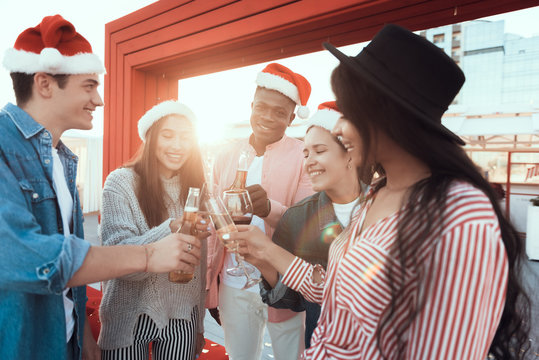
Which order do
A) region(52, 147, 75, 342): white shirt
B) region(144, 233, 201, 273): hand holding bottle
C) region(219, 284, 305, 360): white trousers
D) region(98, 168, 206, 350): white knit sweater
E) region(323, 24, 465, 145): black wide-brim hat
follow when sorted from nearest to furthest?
region(323, 24, 465, 145): black wide-brim hat, region(144, 233, 201, 273): hand holding bottle, region(52, 147, 75, 342): white shirt, region(98, 168, 206, 350): white knit sweater, region(219, 284, 305, 360): white trousers

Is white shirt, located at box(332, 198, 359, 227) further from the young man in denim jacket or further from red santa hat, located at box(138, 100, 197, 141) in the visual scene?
red santa hat, located at box(138, 100, 197, 141)

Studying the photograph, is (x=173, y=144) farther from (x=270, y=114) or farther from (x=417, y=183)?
(x=417, y=183)

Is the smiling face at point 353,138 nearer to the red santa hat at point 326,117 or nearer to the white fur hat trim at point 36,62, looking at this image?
the red santa hat at point 326,117

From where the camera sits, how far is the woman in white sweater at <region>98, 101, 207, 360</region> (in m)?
1.42

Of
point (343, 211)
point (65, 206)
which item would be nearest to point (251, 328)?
point (343, 211)

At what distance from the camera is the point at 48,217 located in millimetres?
1097

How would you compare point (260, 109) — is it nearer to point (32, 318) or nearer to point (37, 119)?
point (37, 119)

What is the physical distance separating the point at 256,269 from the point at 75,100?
134 cm

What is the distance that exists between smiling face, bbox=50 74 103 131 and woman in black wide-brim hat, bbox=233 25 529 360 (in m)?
1.01

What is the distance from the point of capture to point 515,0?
1543mm

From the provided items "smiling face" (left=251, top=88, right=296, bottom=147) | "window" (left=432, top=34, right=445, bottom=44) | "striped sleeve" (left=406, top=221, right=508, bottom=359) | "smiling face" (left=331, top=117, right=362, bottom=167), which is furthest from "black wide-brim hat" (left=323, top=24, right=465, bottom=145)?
"window" (left=432, top=34, right=445, bottom=44)

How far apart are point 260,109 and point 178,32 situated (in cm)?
116

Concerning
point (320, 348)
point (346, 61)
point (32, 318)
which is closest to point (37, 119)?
point (32, 318)

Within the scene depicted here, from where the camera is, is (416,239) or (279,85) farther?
(279,85)
